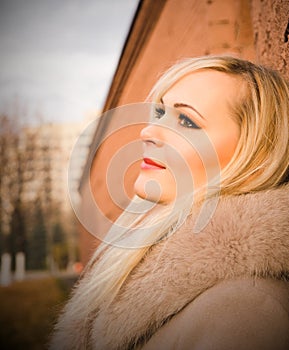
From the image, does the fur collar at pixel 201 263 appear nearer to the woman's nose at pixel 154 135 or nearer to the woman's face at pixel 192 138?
the woman's face at pixel 192 138

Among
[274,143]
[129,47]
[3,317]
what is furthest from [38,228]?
[274,143]

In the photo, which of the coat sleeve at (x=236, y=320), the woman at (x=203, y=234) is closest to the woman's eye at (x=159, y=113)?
the woman at (x=203, y=234)

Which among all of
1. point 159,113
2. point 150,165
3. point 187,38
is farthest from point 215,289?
point 187,38

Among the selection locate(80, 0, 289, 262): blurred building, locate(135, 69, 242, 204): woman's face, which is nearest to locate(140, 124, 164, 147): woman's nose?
locate(135, 69, 242, 204): woman's face

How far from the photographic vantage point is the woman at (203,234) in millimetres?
544

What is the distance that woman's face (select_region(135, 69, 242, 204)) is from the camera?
0.73m

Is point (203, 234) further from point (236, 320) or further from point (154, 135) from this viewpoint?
point (154, 135)

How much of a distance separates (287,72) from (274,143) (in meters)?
0.27

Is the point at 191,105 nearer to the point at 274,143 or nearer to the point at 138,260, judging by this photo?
the point at 274,143

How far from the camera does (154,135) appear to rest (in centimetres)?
77

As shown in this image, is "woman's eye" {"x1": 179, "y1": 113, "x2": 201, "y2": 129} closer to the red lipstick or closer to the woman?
the woman

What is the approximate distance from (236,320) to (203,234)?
7.0 inches

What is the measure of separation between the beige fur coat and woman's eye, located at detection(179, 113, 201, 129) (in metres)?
0.20

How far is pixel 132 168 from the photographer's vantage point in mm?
1139
